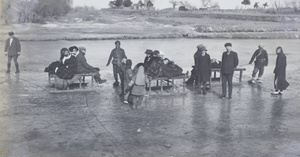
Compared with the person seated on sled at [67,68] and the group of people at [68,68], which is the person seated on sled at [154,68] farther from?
the person seated on sled at [67,68]

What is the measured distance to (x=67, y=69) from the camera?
12.5m

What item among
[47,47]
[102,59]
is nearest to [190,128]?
[102,59]

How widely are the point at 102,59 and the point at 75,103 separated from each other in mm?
10653

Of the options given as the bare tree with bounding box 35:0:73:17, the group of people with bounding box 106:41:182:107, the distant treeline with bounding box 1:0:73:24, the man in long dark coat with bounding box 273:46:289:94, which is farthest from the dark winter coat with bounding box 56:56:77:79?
the bare tree with bounding box 35:0:73:17

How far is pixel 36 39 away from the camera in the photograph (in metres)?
32.9

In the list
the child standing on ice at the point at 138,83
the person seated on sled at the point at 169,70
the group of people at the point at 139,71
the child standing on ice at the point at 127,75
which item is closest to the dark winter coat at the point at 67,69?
the group of people at the point at 139,71

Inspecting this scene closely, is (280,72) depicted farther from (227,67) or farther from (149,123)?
(149,123)

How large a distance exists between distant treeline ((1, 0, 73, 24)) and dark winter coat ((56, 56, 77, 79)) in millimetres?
30100

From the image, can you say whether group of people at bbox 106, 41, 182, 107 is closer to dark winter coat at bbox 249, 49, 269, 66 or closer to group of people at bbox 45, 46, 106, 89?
group of people at bbox 45, 46, 106, 89

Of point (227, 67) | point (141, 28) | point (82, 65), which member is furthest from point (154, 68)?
point (141, 28)

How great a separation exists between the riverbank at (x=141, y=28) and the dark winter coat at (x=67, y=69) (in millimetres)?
19777

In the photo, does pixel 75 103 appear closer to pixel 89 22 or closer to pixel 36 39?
pixel 36 39

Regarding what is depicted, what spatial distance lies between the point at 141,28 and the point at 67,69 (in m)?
33.5

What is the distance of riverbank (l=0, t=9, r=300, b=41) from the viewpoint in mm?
37312
